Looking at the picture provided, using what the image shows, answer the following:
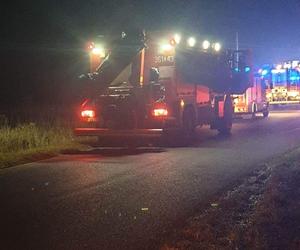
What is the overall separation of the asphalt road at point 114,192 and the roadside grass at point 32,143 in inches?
22.8

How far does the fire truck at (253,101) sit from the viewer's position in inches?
1122

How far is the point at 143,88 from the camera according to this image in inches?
678

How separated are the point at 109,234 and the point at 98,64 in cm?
1241

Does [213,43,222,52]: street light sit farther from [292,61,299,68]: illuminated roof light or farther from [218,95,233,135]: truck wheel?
[292,61,299,68]: illuminated roof light

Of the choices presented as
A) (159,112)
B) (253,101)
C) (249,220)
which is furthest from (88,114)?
(253,101)

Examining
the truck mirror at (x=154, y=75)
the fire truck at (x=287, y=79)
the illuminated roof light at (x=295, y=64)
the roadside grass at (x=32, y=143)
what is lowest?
the roadside grass at (x=32, y=143)

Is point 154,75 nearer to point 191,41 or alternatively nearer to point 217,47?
point 191,41

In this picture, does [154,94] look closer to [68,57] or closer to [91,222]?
[91,222]

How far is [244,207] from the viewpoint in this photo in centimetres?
795

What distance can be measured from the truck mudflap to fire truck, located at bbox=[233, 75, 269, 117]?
36.7 feet

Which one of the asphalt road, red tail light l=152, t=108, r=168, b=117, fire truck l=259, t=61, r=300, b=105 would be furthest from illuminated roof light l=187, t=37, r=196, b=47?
fire truck l=259, t=61, r=300, b=105

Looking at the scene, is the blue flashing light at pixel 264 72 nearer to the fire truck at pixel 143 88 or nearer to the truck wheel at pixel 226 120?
the truck wheel at pixel 226 120

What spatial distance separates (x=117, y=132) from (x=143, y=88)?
1.62m

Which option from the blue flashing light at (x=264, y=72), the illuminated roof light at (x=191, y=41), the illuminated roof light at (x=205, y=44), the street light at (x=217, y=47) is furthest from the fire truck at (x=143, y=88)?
the blue flashing light at (x=264, y=72)
